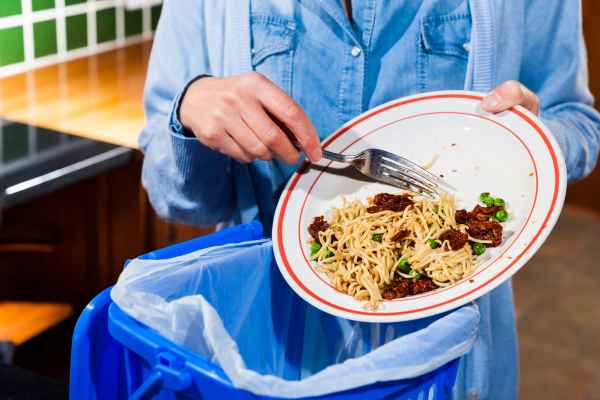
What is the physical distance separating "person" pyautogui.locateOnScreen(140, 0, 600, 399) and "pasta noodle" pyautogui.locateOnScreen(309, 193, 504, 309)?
0.16 metres

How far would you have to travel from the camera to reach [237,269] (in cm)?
94

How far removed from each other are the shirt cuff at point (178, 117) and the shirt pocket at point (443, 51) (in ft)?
1.07

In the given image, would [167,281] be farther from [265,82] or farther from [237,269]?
[265,82]

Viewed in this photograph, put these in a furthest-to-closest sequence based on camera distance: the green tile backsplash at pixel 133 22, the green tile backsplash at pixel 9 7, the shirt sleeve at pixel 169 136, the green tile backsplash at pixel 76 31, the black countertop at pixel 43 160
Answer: the green tile backsplash at pixel 133 22 → the green tile backsplash at pixel 76 31 → the green tile backsplash at pixel 9 7 → the black countertop at pixel 43 160 → the shirt sleeve at pixel 169 136

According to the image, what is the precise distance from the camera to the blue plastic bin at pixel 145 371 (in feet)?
2.23

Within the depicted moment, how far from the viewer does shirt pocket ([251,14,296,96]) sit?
1.11 metres

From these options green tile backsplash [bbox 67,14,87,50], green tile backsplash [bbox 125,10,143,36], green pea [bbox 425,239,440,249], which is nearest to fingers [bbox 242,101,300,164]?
green pea [bbox 425,239,440,249]

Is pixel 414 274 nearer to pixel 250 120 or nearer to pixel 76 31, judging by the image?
pixel 250 120

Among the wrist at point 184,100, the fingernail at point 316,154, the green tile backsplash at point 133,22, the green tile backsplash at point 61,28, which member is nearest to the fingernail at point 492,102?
the fingernail at point 316,154

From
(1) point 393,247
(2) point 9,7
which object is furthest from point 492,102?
(2) point 9,7

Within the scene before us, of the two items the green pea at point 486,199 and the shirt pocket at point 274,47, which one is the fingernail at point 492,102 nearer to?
the green pea at point 486,199

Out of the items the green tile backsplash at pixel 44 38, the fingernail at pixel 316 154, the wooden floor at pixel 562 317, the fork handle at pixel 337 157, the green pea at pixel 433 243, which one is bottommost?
the wooden floor at pixel 562 317

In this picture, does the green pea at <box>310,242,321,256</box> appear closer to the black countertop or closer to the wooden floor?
the black countertop

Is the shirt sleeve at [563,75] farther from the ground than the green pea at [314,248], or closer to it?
farther from the ground
